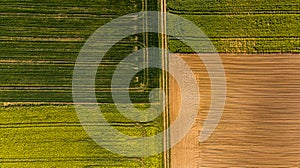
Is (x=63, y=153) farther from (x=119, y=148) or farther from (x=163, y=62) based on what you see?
(x=163, y=62)

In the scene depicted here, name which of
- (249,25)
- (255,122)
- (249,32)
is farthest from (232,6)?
(255,122)

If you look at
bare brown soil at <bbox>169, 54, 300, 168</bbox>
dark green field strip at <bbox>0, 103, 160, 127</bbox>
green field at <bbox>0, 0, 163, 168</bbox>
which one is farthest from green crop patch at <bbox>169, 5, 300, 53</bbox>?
dark green field strip at <bbox>0, 103, 160, 127</bbox>

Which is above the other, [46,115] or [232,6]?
[232,6]

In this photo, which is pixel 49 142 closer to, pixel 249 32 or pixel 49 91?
pixel 49 91

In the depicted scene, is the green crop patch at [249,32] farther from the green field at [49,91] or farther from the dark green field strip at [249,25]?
the green field at [49,91]

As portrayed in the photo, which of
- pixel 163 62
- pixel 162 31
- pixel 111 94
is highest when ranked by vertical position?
pixel 162 31

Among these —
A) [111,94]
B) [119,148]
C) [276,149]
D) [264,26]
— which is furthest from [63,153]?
[264,26]
